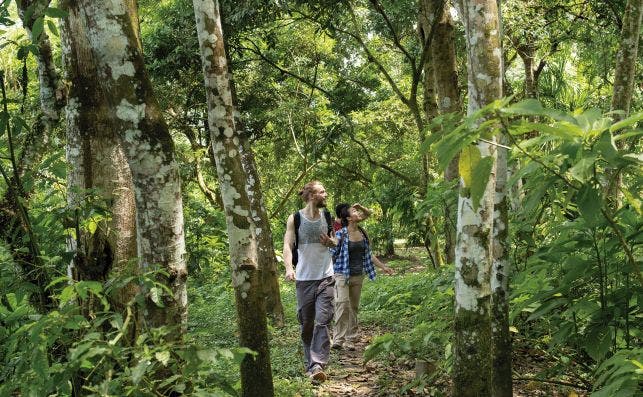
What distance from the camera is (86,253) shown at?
3779 millimetres

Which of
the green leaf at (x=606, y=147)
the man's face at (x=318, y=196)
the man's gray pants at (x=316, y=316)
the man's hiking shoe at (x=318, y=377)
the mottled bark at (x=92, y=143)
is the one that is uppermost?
the mottled bark at (x=92, y=143)

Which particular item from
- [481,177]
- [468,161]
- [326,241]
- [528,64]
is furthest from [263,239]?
[481,177]

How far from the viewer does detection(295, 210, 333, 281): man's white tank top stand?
6.93m

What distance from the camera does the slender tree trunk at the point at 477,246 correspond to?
3.59 m

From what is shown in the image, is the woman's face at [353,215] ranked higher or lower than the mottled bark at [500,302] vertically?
higher

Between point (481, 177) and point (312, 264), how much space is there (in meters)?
5.08

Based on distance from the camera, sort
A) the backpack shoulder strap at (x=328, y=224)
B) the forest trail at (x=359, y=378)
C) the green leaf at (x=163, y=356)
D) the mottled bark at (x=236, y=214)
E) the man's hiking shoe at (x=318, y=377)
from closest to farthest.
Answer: the green leaf at (x=163, y=356) → the mottled bark at (x=236, y=214) → the forest trail at (x=359, y=378) → the man's hiking shoe at (x=318, y=377) → the backpack shoulder strap at (x=328, y=224)

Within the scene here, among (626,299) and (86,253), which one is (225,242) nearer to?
(86,253)

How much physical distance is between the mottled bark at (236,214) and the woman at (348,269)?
11.3 ft

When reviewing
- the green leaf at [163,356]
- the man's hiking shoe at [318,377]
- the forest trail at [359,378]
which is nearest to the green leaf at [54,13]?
the green leaf at [163,356]

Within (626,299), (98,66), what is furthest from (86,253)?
(626,299)

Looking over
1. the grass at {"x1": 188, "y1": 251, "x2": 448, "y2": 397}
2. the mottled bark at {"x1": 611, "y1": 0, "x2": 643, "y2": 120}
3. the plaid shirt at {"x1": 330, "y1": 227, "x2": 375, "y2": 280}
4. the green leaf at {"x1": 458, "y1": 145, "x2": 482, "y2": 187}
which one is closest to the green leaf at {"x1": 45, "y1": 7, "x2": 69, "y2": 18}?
the green leaf at {"x1": 458, "y1": 145, "x2": 482, "y2": 187}

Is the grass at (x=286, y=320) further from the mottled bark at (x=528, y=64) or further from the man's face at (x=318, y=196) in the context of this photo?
the mottled bark at (x=528, y=64)

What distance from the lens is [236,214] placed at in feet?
16.4
